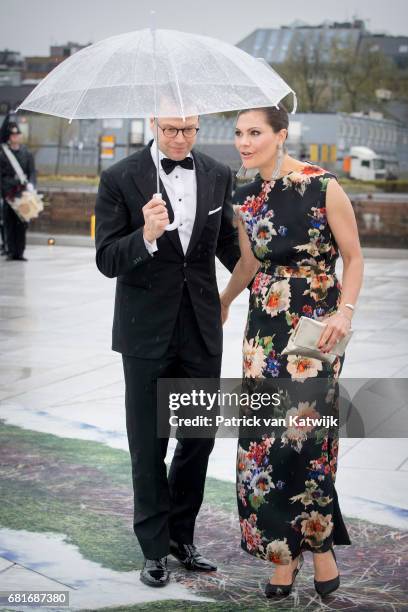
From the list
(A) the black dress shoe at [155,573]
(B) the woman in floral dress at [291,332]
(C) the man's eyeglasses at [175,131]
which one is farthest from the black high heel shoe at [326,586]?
(C) the man's eyeglasses at [175,131]

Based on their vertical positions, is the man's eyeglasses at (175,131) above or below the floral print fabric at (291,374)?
above

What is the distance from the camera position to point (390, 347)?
392 inches

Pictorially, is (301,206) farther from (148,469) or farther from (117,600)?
(117,600)

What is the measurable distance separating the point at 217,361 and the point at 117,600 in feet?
→ 3.35

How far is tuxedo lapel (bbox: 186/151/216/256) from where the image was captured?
446cm

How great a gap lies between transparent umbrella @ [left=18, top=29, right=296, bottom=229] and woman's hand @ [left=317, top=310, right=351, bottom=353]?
0.85m

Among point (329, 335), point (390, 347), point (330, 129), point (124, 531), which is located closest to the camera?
point (329, 335)

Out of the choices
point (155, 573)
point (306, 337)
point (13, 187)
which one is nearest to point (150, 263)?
point (306, 337)

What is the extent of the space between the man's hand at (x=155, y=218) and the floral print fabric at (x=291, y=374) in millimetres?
420

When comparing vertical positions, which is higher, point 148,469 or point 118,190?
point 118,190

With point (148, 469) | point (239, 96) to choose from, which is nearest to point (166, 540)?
point (148, 469)

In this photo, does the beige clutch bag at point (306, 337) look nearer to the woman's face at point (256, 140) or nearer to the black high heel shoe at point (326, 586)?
the woman's face at point (256, 140)

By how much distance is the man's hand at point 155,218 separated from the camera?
4.12m

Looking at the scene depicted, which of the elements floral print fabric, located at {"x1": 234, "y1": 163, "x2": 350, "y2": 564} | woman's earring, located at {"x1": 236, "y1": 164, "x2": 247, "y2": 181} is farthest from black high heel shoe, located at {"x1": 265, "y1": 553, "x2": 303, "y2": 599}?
woman's earring, located at {"x1": 236, "y1": 164, "x2": 247, "y2": 181}
